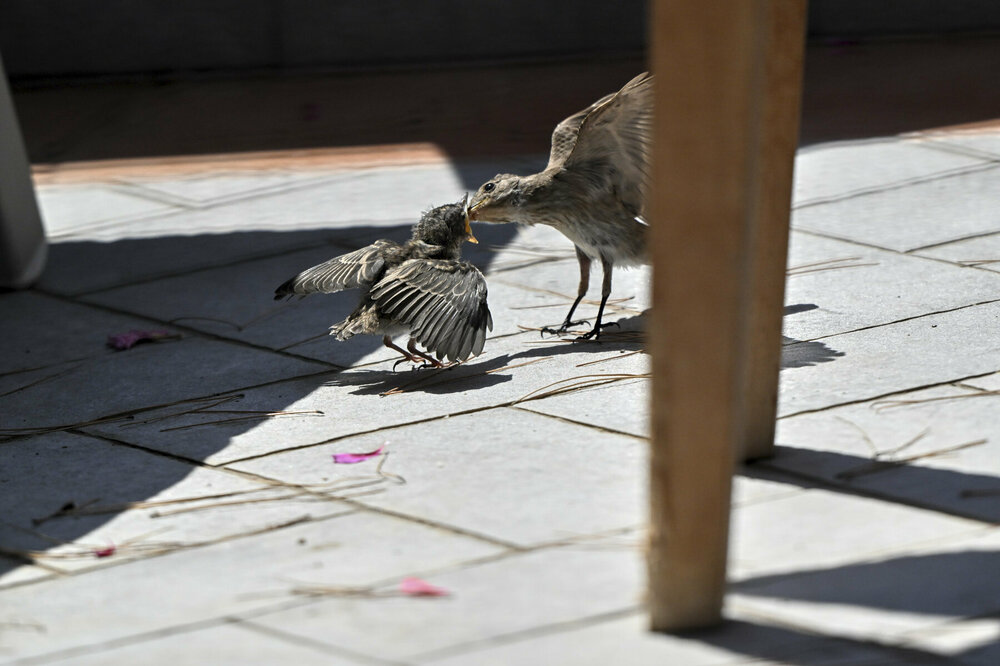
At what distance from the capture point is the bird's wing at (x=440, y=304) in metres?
4.90

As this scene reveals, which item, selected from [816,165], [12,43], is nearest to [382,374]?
[816,165]

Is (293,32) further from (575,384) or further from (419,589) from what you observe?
(419,589)

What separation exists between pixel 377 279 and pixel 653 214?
8.63 ft

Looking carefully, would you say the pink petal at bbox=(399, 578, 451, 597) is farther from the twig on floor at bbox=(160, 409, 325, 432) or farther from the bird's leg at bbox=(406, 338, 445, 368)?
the bird's leg at bbox=(406, 338, 445, 368)

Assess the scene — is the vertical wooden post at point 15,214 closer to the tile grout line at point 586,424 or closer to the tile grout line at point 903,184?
the tile grout line at point 586,424

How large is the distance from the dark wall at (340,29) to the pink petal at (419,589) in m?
10.7

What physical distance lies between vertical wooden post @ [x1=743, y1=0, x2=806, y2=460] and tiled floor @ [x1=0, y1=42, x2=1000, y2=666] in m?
0.20

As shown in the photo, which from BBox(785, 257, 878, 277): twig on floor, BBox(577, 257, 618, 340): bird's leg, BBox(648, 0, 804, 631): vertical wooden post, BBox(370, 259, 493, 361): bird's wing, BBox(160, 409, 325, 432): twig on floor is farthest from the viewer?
BBox(785, 257, 878, 277): twig on floor

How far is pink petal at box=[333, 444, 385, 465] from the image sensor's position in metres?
4.20

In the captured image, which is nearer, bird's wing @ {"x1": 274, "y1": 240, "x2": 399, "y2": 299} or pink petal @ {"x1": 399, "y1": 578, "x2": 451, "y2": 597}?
pink petal @ {"x1": 399, "y1": 578, "x2": 451, "y2": 597}

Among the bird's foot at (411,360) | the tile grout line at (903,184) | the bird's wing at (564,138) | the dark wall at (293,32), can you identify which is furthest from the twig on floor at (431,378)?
the dark wall at (293,32)

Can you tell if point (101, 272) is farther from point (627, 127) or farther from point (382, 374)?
point (627, 127)

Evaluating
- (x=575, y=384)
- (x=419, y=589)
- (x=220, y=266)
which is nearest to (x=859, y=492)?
(x=419, y=589)

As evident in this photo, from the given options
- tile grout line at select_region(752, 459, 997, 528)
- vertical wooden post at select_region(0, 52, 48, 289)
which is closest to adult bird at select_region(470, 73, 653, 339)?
tile grout line at select_region(752, 459, 997, 528)
